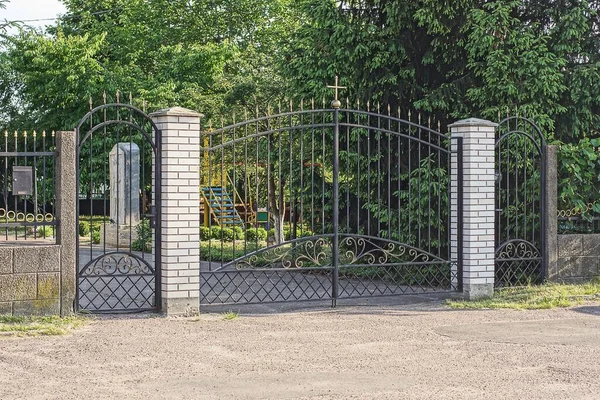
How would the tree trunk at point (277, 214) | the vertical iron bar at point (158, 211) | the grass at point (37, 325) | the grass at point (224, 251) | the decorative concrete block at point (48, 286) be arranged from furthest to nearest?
1. the tree trunk at point (277, 214)
2. the grass at point (224, 251)
3. the vertical iron bar at point (158, 211)
4. the decorative concrete block at point (48, 286)
5. the grass at point (37, 325)

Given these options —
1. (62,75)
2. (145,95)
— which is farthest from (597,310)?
(62,75)

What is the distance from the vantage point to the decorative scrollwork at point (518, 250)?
43.5 ft

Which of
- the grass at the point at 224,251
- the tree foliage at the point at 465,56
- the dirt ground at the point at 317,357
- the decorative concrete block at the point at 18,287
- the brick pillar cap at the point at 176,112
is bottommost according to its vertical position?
the dirt ground at the point at 317,357

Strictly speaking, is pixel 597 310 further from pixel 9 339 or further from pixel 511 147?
pixel 9 339

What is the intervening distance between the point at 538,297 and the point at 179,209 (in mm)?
4888

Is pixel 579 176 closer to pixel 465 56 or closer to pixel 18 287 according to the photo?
pixel 465 56

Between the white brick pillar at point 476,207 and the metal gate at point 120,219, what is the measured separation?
161 inches

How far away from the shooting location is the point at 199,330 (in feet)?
32.1

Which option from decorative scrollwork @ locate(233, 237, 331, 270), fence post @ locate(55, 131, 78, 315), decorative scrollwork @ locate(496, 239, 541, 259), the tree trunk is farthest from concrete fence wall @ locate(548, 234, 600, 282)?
fence post @ locate(55, 131, 78, 315)

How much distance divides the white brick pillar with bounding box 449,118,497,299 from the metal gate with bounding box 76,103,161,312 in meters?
4.08

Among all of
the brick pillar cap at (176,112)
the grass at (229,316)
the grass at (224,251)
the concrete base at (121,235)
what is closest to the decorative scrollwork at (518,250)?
the grass at (229,316)

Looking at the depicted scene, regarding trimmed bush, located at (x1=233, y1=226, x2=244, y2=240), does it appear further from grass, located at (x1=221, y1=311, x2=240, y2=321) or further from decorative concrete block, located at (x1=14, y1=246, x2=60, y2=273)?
decorative concrete block, located at (x1=14, y1=246, x2=60, y2=273)

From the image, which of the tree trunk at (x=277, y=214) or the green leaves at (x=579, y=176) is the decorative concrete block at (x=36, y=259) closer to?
the green leaves at (x=579, y=176)

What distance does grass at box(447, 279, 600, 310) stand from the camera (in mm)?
11703
